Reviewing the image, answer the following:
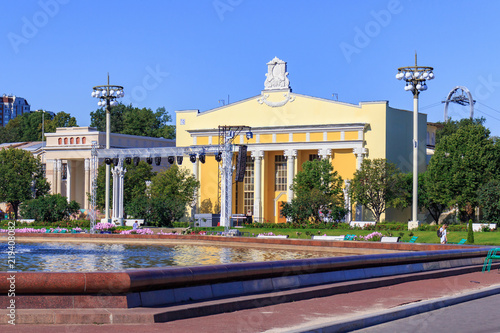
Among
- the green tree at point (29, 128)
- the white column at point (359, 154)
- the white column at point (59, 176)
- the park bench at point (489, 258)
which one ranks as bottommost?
the park bench at point (489, 258)

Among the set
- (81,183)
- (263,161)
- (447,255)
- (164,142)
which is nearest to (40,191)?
(81,183)

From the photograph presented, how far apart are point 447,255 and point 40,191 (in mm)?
65940

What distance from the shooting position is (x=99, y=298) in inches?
461

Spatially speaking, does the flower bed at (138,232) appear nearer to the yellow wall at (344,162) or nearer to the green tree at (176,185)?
the green tree at (176,185)

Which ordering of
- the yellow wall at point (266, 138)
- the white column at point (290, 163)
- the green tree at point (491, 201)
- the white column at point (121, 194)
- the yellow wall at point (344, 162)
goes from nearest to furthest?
1. the white column at point (121, 194)
2. the green tree at point (491, 201)
3. the yellow wall at point (344, 162)
4. the white column at point (290, 163)
5. the yellow wall at point (266, 138)

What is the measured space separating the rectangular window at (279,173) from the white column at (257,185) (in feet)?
8.35

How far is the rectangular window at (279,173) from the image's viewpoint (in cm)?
7112

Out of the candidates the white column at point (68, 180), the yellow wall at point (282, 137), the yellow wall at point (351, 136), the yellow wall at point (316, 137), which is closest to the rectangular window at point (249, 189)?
the yellow wall at point (282, 137)

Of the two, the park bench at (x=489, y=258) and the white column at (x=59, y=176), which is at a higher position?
the white column at (x=59, y=176)

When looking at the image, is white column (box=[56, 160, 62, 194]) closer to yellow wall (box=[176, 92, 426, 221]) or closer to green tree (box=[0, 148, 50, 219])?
green tree (box=[0, 148, 50, 219])

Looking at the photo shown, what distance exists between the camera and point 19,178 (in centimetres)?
7706

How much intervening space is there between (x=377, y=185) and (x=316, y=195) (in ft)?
17.7

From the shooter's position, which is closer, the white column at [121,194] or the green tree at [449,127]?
the white column at [121,194]

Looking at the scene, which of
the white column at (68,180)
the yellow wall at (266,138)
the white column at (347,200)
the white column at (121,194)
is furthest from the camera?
the white column at (68,180)
